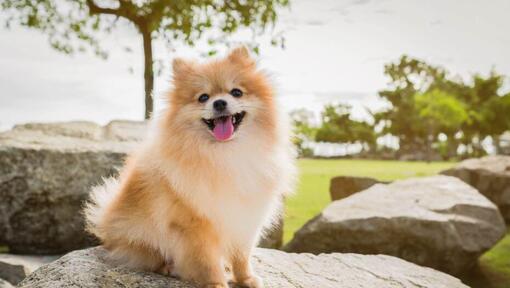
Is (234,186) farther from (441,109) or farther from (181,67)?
(441,109)

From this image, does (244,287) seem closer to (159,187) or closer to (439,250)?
(159,187)

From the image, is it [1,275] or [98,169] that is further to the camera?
[98,169]

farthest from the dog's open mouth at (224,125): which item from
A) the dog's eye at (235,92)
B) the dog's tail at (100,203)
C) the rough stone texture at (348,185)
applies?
the rough stone texture at (348,185)

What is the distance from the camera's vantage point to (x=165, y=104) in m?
3.06

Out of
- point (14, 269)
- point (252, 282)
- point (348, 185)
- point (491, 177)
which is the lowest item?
point (14, 269)

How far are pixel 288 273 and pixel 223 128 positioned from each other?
4.34ft

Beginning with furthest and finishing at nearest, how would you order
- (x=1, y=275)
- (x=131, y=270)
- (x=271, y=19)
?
1. (x=271, y=19)
2. (x=1, y=275)
3. (x=131, y=270)

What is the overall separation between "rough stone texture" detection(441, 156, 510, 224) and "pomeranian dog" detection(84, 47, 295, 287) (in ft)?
24.2

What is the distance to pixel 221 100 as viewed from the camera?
273cm

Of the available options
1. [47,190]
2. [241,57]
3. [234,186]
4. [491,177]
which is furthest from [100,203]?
[491,177]

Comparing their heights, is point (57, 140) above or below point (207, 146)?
below

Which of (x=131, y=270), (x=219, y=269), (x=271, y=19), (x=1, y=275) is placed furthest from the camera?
(x=271, y=19)

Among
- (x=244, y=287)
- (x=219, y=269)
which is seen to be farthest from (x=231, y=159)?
(x=244, y=287)

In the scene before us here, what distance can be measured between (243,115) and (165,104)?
0.52 meters
